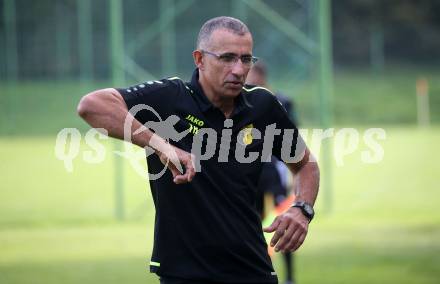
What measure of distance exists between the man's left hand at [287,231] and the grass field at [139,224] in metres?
6.16

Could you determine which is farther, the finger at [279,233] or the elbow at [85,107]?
the finger at [279,233]

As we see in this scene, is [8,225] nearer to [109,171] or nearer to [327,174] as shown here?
[327,174]

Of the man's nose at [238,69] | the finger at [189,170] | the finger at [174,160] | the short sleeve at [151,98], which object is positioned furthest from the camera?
the man's nose at [238,69]

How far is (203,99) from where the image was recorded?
569 cm

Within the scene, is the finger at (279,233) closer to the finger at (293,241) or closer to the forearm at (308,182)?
the finger at (293,241)

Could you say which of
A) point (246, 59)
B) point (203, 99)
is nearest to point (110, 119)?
point (203, 99)

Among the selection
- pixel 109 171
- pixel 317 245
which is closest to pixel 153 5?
pixel 109 171

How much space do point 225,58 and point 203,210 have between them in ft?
2.74

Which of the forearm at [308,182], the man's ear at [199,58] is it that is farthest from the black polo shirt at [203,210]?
the forearm at [308,182]

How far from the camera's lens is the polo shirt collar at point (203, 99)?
5664 millimetres

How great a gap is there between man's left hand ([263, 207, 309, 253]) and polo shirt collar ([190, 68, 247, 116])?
646mm

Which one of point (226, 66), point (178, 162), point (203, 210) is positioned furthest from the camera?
point (226, 66)

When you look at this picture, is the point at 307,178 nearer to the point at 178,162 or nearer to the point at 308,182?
the point at 308,182

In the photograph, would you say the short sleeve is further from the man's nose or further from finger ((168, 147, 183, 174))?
finger ((168, 147, 183, 174))
